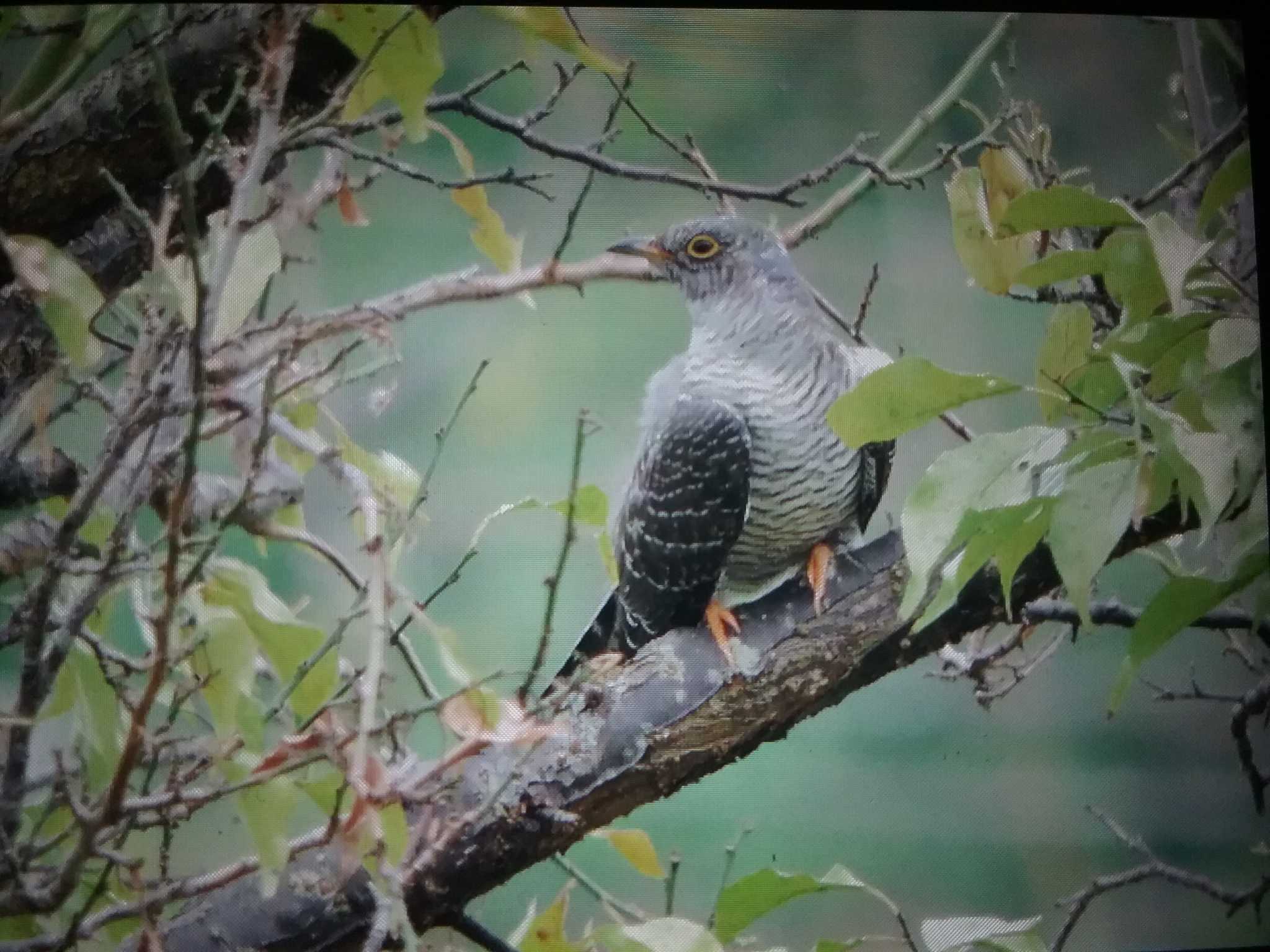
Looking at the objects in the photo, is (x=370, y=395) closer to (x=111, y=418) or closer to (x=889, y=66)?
(x=111, y=418)

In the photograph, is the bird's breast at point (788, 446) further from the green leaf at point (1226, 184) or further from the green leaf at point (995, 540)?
the green leaf at point (1226, 184)

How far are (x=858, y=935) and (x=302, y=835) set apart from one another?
1.85 feet

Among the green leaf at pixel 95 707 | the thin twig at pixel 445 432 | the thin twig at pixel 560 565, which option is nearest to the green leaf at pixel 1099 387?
the thin twig at pixel 560 565

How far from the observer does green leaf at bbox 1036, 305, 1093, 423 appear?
111cm

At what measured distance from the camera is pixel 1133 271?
3.41 feet

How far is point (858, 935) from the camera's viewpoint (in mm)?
1165

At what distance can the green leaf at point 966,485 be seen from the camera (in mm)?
912

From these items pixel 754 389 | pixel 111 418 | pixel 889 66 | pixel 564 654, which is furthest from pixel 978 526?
pixel 111 418

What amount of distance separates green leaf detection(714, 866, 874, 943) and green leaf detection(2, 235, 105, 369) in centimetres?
74

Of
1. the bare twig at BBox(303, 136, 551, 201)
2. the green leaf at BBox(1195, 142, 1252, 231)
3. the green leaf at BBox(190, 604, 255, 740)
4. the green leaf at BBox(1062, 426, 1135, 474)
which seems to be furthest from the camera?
the green leaf at BBox(1195, 142, 1252, 231)

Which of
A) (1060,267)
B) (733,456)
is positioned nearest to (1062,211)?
(1060,267)

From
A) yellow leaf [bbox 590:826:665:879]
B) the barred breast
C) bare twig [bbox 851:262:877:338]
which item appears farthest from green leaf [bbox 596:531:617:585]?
bare twig [bbox 851:262:877:338]

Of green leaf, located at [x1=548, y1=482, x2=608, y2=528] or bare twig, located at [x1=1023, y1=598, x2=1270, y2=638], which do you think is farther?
bare twig, located at [x1=1023, y1=598, x2=1270, y2=638]

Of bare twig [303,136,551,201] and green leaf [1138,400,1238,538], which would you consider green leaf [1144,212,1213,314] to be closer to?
green leaf [1138,400,1238,538]
